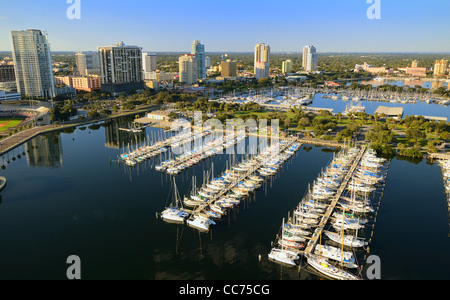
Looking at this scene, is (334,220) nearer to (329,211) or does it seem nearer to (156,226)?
(329,211)

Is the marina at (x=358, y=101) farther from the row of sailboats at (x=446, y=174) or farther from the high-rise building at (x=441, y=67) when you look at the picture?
the high-rise building at (x=441, y=67)

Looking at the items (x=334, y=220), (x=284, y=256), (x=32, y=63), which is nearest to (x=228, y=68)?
(x=32, y=63)

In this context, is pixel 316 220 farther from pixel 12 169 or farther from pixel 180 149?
pixel 12 169

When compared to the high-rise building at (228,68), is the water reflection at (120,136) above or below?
below

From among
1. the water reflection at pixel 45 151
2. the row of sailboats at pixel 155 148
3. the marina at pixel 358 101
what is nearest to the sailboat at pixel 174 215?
the row of sailboats at pixel 155 148

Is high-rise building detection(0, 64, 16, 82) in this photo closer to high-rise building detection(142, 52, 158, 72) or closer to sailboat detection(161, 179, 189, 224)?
high-rise building detection(142, 52, 158, 72)

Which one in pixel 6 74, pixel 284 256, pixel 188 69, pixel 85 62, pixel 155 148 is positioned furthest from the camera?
pixel 85 62
